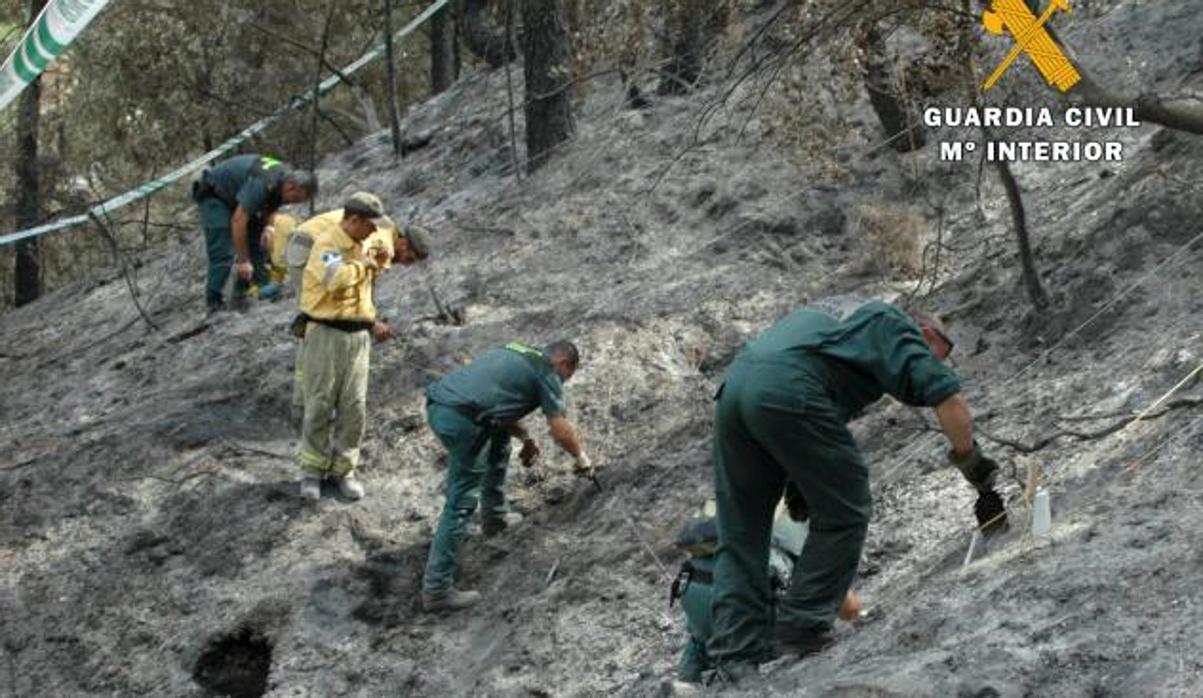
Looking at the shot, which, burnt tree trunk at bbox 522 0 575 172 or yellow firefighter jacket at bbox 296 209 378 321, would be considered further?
burnt tree trunk at bbox 522 0 575 172

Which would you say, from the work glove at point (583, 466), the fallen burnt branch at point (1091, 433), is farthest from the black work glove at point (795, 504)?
the work glove at point (583, 466)

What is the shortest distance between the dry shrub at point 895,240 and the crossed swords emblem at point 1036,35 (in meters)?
1.68

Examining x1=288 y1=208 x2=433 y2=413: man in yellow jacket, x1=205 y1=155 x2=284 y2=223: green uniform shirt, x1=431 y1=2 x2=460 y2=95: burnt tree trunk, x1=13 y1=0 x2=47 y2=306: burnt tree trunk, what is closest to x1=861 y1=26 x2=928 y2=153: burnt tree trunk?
x1=288 y1=208 x2=433 y2=413: man in yellow jacket

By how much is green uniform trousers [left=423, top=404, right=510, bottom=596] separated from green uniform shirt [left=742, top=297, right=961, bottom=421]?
263 centimetres

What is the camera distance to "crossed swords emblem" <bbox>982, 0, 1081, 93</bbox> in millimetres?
8180

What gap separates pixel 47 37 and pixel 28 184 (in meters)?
5.10

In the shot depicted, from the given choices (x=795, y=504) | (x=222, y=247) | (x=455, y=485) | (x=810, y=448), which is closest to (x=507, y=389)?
(x=455, y=485)

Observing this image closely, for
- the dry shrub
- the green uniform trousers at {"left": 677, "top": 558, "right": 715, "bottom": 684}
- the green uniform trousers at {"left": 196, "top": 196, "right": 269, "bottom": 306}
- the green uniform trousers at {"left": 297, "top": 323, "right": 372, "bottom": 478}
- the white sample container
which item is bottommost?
the white sample container

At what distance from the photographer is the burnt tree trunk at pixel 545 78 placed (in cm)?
1298

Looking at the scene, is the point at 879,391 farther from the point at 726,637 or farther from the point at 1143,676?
the point at 1143,676

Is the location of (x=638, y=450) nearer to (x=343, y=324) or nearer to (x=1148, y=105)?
(x=343, y=324)

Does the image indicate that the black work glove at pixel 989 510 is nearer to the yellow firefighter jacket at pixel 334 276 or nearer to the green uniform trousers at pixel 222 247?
the yellow firefighter jacket at pixel 334 276

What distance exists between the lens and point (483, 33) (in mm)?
16906

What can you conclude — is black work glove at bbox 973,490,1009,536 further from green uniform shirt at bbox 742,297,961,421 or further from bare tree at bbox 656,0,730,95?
bare tree at bbox 656,0,730,95
